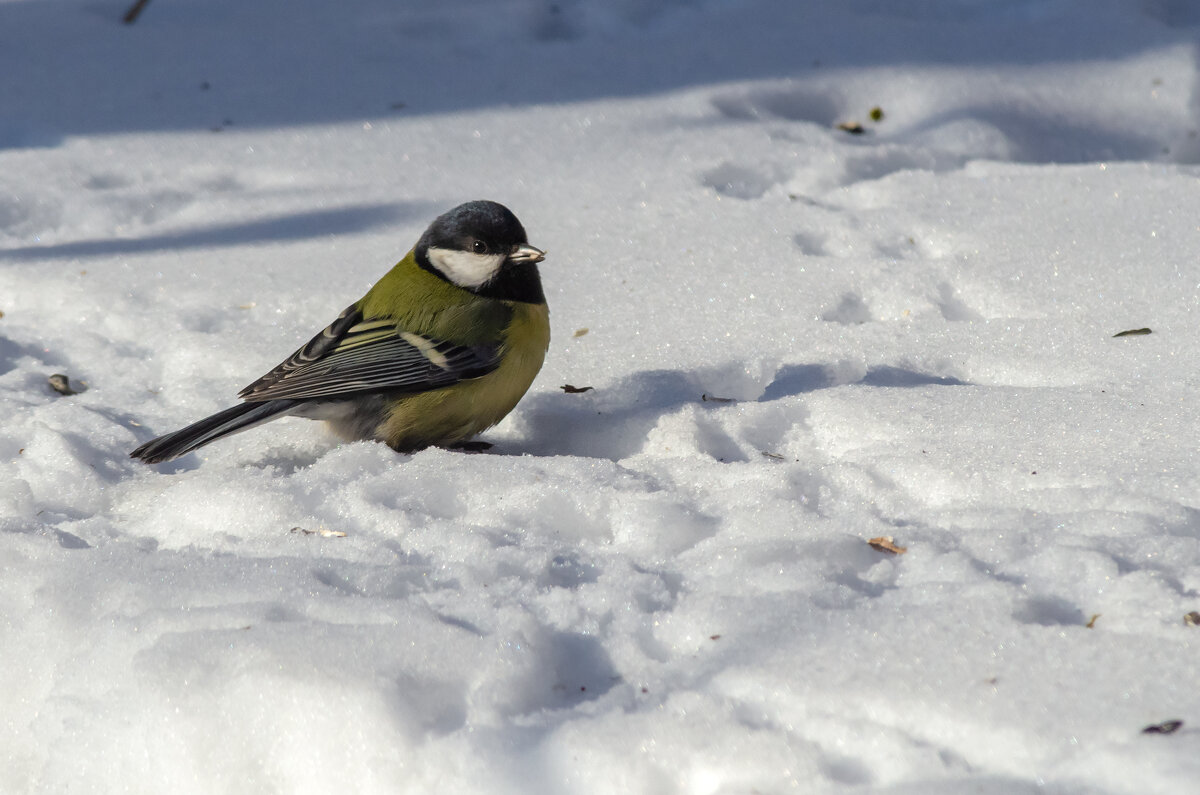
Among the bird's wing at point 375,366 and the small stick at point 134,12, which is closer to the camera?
the bird's wing at point 375,366

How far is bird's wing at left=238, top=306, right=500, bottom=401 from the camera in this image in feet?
9.71

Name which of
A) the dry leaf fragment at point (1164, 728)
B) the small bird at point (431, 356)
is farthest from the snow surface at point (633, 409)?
the small bird at point (431, 356)

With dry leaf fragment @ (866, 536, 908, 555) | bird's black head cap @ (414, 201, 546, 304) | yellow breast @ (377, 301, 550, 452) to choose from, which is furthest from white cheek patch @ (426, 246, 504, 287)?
dry leaf fragment @ (866, 536, 908, 555)

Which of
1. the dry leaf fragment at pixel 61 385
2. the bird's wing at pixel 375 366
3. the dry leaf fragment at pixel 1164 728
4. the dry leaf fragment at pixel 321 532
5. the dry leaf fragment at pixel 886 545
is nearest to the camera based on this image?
the dry leaf fragment at pixel 1164 728

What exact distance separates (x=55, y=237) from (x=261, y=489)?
91.8 inches

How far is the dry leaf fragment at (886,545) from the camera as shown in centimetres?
227

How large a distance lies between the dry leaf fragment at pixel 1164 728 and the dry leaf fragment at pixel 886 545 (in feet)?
2.07

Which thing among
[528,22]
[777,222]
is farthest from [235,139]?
[777,222]

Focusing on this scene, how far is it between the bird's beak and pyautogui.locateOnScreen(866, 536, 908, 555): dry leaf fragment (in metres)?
1.28

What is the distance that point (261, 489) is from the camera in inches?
104

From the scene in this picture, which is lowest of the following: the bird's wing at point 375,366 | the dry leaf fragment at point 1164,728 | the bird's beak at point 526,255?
the dry leaf fragment at point 1164,728

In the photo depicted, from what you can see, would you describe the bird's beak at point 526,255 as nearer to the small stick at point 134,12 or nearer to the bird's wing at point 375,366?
the bird's wing at point 375,366

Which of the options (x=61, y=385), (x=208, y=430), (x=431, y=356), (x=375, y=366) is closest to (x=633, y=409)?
(x=431, y=356)

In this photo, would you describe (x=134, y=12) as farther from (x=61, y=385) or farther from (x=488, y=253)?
(x=488, y=253)
